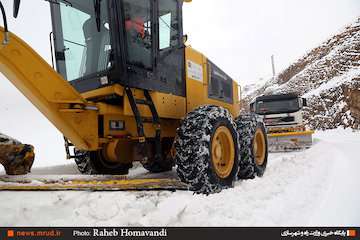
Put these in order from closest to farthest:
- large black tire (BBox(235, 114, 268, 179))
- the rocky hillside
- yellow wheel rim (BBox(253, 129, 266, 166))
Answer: large black tire (BBox(235, 114, 268, 179)) < yellow wheel rim (BBox(253, 129, 266, 166)) < the rocky hillside

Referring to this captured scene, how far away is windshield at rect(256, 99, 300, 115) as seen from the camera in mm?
11398

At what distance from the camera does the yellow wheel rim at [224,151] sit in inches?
148

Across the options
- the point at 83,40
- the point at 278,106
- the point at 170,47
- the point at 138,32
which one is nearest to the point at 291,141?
the point at 278,106

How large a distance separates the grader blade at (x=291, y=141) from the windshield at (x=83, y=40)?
24.9ft

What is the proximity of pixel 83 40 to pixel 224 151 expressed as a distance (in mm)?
2271

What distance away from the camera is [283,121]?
11.2m

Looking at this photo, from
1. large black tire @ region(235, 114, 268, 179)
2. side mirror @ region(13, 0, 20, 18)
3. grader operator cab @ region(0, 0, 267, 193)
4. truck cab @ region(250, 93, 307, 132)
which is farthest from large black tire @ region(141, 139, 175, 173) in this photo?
truck cab @ region(250, 93, 307, 132)

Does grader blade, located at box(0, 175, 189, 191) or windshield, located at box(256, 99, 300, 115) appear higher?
windshield, located at box(256, 99, 300, 115)

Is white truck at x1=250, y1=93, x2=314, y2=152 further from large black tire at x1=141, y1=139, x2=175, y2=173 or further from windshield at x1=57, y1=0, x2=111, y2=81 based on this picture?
windshield at x1=57, y1=0, x2=111, y2=81

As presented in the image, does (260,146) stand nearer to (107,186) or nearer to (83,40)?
(107,186)

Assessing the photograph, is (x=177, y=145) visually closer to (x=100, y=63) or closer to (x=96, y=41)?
(x=100, y=63)

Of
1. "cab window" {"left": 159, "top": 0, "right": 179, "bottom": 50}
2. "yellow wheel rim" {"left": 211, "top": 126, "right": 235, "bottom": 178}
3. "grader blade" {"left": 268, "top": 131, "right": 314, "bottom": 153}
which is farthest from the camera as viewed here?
"grader blade" {"left": 268, "top": 131, "right": 314, "bottom": 153}

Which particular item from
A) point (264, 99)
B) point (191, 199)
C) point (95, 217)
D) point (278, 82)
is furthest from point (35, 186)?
point (278, 82)

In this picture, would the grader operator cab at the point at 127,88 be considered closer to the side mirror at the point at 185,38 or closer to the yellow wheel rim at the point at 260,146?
the side mirror at the point at 185,38
